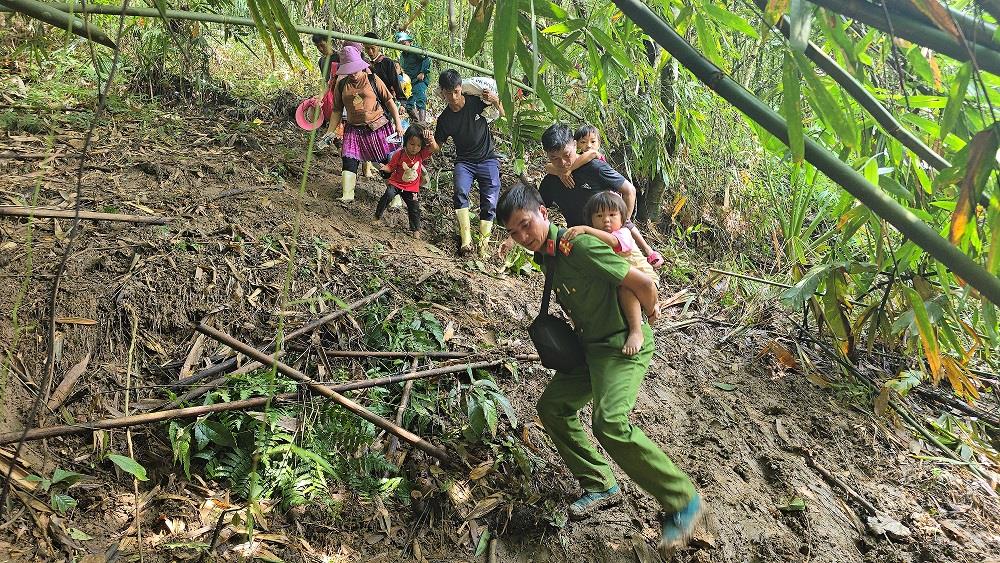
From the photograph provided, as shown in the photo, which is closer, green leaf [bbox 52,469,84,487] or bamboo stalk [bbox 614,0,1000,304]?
bamboo stalk [bbox 614,0,1000,304]

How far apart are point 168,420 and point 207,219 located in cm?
161

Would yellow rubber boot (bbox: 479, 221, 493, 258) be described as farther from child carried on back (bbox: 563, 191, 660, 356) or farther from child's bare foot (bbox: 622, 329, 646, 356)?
child's bare foot (bbox: 622, 329, 646, 356)

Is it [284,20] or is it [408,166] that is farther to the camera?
[408,166]

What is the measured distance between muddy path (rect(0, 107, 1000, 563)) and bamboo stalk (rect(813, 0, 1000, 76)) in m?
1.50

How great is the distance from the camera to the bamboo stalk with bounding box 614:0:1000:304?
1.34 meters

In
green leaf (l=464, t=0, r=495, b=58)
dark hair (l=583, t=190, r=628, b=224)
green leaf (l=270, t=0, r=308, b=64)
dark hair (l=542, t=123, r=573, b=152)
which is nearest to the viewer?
green leaf (l=270, t=0, r=308, b=64)

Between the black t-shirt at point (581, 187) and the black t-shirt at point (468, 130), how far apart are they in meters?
0.95

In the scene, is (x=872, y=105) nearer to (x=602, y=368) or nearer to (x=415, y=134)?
(x=602, y=368)

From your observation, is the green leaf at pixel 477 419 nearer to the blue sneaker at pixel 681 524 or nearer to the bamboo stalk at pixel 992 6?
the blue sneaker at pixel 681 524

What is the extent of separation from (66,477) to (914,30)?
9.76ft

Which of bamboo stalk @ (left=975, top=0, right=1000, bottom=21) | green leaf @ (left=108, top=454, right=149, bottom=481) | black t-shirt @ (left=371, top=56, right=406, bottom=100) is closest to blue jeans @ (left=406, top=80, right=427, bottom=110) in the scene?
black t-shirt @ (left=371, top=56, right=406, bottom=100)

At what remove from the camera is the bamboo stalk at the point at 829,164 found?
1.34m

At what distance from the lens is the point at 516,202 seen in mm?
2525

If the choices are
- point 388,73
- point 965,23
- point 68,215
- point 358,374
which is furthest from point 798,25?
point 388,73
